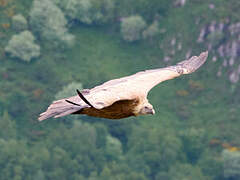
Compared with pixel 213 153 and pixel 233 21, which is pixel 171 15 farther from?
pixel 213 153

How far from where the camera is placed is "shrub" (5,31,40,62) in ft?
281

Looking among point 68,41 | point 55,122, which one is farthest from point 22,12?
point 55,122

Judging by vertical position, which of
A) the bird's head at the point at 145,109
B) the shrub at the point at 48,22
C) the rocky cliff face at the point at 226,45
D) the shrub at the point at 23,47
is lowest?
the bird's head at the point at 145,109

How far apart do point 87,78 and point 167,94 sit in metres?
6.38

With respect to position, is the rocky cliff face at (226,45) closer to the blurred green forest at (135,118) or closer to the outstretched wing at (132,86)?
the blurred green forest at (135,118)

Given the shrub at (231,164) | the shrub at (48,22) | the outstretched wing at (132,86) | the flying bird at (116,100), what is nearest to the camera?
the flying bird at (116,100)

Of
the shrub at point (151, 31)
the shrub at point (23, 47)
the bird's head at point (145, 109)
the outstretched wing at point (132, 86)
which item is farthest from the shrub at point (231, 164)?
the bird's head at point (145, 109)

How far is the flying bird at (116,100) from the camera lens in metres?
18.7

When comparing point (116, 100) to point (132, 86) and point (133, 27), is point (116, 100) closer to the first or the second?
point (132, 86)

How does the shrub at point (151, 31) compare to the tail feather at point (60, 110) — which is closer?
the tail feather at point (60, 110)

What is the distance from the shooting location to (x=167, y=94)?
79.5 m

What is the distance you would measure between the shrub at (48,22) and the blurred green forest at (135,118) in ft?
10.5

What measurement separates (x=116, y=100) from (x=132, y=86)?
183cm

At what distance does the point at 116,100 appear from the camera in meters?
19.3
